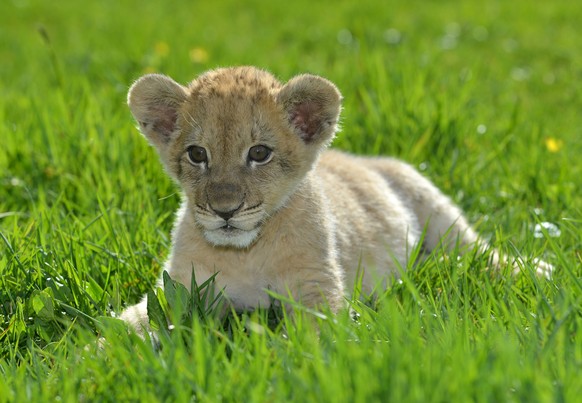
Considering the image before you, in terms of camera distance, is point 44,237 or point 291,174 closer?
point 291,174

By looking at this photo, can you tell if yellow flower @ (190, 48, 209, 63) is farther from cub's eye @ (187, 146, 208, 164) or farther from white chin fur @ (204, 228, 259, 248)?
white chin fur @ (204, 228, 259, 248)

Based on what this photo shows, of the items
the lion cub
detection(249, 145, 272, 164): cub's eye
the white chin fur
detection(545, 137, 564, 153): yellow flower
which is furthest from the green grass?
detection(249, 145, 272, 164): cub's eye

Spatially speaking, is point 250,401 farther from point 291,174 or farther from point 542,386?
point 291,174

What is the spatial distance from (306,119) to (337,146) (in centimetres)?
246

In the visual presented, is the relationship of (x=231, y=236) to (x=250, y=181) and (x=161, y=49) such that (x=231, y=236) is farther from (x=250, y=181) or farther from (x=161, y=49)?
(x=161, y=49)

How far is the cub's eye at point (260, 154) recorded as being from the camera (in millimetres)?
3852

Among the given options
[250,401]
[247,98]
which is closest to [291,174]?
[247,98]

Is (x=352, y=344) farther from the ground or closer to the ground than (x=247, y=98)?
closer to the ground

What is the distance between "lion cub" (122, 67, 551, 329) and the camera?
379 cm

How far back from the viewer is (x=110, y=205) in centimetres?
508

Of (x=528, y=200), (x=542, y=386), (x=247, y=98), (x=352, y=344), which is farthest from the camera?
(x=528, y=200)

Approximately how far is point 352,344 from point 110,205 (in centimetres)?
246

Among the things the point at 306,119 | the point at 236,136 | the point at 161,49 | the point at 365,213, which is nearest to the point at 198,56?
the point at 161,49

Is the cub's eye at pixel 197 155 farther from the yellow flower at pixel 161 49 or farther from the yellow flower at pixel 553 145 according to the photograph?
the yellow flower at pixel 161 49
